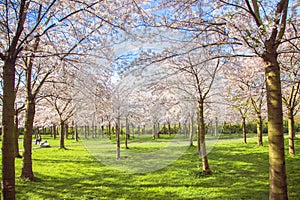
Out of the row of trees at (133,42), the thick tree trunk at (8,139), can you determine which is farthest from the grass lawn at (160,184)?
the thick tree trunk at (8,139)

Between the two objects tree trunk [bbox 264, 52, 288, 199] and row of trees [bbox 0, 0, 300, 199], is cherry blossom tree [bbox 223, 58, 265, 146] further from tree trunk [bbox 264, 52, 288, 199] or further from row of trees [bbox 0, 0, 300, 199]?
tree trunk [bbox 264, 52, 288, 199]

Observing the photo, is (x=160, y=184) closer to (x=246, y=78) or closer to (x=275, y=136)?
(x=275, y=136)

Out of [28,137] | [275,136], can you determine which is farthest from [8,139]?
[275,136]

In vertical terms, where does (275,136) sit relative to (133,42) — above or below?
below

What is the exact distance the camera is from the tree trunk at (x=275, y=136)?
3787mm

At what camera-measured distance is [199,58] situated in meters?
8.04

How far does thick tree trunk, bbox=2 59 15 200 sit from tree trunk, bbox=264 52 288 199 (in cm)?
405

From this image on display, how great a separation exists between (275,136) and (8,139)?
4.16 metres

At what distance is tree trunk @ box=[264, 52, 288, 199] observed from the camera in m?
3.79

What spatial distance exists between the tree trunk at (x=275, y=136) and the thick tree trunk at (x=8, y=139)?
4.05m

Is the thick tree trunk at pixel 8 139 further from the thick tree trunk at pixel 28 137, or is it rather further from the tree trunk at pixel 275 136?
the tree trunk at pixel 275 136

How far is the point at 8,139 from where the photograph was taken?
3887mm

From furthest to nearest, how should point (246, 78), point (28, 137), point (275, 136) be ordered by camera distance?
point (246, 78), point (28, 137), point (275, 136)

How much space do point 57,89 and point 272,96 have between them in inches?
305
